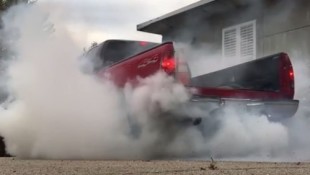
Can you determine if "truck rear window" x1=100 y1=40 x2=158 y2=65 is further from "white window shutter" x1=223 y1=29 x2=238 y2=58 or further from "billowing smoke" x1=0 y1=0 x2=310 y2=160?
"white window shutter" x1=223 y1=29 x2=238 y2=58

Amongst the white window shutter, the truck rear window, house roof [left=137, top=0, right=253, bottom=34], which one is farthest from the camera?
the white window shutter

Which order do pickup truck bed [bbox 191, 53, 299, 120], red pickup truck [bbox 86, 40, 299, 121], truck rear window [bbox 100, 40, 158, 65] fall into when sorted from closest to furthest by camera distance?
red pickup truck [bbox 86, 40, 299, 121] → pickup truck bed [bbox 191, 53, 299, 120] → truck rear window [bbox 100, 40, 158, 65]

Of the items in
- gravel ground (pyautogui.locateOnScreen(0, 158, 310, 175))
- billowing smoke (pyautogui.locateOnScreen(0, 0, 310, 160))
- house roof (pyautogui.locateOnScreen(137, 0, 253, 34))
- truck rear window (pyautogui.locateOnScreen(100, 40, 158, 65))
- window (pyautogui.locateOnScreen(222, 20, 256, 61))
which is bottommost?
gravel ground (pyautogui.locateOnScreen(0, 158, 310, 175))

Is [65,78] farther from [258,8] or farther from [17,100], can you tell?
[258,8]

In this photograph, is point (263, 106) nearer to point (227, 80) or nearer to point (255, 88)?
point (255, 88)

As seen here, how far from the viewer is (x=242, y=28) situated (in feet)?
38.8

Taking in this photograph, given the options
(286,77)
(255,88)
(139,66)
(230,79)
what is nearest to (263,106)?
(255,88)

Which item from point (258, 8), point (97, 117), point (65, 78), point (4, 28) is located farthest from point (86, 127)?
point (258, 8)

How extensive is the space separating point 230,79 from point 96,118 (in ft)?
7.25

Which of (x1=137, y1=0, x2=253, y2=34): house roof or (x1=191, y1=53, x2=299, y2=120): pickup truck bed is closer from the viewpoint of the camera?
(x1=191, y1=53, x2=299, y2=120): pickup truck bed

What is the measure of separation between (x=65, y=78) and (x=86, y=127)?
0.83 m

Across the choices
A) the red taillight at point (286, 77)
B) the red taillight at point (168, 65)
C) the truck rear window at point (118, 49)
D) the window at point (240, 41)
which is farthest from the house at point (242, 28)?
the red taillight at point (168, 65)

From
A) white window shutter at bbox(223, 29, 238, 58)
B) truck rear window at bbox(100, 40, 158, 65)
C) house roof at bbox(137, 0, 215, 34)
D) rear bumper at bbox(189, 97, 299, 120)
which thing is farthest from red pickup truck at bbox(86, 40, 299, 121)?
white window shutter at bbox(223, 29, 238, 58)

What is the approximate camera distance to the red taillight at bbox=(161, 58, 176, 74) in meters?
6.69
